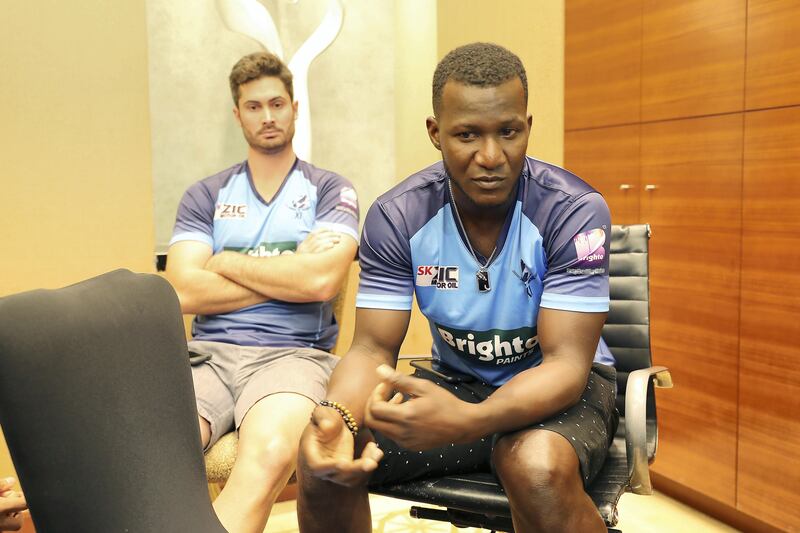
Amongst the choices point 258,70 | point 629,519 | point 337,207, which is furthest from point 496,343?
point 629,519

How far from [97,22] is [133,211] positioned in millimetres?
643

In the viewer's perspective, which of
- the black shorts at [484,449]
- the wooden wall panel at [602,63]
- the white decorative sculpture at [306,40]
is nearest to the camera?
the black shorts at [484,449]

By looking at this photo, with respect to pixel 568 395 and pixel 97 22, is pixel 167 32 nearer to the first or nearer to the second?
pixel 97 22

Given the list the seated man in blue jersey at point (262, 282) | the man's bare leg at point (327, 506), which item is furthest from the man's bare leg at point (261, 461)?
the man's bare leg at point (327, 506)

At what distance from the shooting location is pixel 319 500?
1.55 metres

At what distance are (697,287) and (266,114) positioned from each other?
159 cm

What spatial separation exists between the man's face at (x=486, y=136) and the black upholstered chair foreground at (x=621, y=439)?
21.8 inches

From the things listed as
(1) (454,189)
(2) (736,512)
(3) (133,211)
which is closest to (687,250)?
(2) (736,512)

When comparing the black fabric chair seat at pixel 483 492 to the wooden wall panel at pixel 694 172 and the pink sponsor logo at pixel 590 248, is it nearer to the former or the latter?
the pink sponsor logo at pixel 590 248

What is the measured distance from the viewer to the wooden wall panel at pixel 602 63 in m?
3.01

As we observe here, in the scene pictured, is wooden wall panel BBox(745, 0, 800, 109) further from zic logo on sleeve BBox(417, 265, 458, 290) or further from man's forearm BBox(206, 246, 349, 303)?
man's forearm BBox(206, 246, 349, 303)

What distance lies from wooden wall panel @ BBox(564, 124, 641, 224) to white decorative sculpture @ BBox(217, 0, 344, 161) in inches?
44.4

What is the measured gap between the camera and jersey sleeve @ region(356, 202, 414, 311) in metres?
1.74

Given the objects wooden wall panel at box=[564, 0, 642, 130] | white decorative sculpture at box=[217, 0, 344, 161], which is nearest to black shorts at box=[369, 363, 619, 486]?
wooden wall panel at box=[564, 0, 642, 130]
